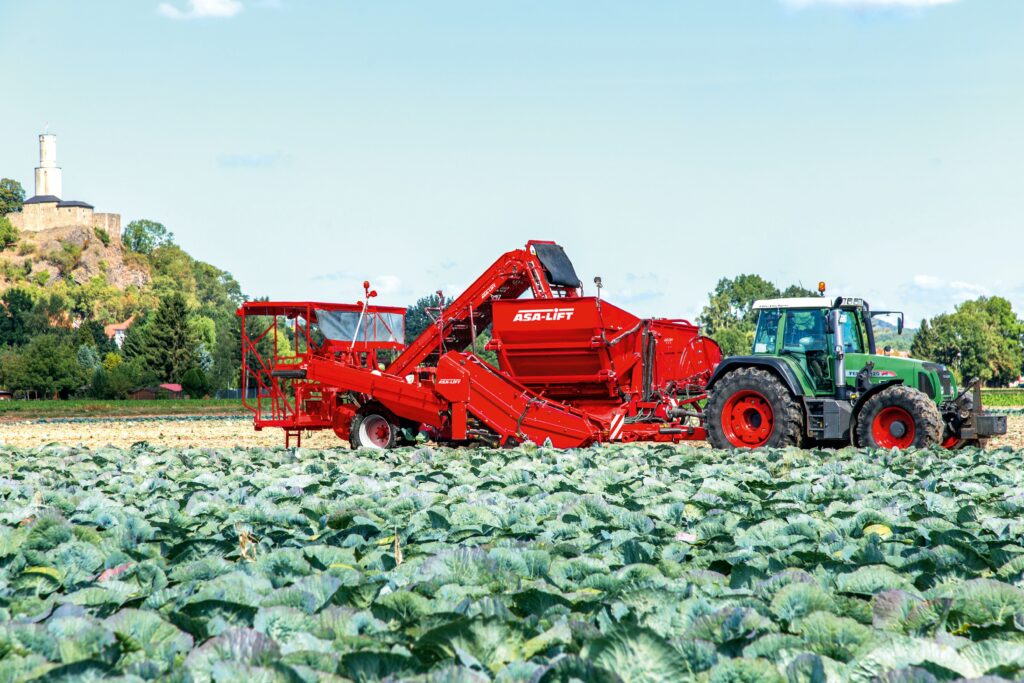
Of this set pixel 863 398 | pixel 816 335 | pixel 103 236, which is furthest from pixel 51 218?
pixel 863 398

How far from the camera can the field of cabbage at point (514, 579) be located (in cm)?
362

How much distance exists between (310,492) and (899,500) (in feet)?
14.5

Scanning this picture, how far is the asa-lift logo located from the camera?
1582 centimetres

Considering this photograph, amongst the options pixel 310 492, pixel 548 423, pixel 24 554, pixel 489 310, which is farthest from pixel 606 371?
pixel 24 554

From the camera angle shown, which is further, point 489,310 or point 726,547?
point 489,310

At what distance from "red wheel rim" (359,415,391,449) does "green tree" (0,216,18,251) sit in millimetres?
170004

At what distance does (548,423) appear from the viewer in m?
15.0

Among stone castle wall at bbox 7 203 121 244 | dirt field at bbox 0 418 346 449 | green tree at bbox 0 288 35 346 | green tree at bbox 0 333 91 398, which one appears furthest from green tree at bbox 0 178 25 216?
dirt field at bbox 0 418 346 449

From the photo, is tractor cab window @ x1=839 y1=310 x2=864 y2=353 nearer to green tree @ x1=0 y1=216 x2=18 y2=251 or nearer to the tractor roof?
the tractor roof

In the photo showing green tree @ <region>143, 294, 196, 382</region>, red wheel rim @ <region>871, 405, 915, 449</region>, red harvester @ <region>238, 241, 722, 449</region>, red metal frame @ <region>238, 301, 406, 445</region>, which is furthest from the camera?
green tree @ <region>143, 294, 196, 382</region>

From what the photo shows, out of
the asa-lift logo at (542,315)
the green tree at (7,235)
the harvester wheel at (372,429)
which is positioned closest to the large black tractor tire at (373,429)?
the harvester wheel at (372,429)

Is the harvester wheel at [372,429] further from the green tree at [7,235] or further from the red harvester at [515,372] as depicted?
the green tree at [7,235]

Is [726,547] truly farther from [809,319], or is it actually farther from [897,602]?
[809,319]

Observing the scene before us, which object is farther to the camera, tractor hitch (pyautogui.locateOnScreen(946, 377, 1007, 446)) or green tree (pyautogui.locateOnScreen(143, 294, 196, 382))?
green tree (pyautogui.locateOnScreen(143, 294, 196, 382))
